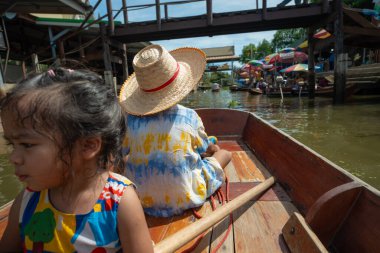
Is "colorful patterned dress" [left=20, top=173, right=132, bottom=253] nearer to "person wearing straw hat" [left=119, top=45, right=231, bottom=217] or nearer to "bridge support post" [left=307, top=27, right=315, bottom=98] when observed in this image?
"person wearing straw hat" [left=119, top=45, right=231, bottom=217]

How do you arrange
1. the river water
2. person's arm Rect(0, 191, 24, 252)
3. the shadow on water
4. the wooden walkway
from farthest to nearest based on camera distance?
the shadow on water < the river water < the wooden walkway < person's arm Rect(0, 191, 24, 252)

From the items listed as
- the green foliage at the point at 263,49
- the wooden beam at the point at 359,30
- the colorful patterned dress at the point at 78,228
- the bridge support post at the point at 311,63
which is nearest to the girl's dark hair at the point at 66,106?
the colorful patterned dress at the point at 78,228

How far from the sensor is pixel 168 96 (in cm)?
164

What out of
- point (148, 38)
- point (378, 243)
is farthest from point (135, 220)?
point (148, 38)

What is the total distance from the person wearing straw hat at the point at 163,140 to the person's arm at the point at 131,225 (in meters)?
0.76

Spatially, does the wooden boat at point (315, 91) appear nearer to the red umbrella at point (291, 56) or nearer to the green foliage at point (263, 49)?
the red umbrella at point (291, 56)

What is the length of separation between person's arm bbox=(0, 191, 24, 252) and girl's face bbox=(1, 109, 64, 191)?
21cm

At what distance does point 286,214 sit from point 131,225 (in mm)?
1215

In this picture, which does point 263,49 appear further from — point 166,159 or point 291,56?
point 166,159

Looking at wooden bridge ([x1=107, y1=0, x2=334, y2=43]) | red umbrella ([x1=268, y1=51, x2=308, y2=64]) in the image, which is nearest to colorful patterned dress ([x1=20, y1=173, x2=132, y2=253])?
wooden bridge ([x1=107, y1=0, x2=334, y2=43])

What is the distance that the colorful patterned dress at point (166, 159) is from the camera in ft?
5.17

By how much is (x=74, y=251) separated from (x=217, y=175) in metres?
1.25

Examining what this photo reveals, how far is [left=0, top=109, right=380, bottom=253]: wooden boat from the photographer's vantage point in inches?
46.3

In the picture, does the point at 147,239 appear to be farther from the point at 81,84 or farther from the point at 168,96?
the point at 168,96
